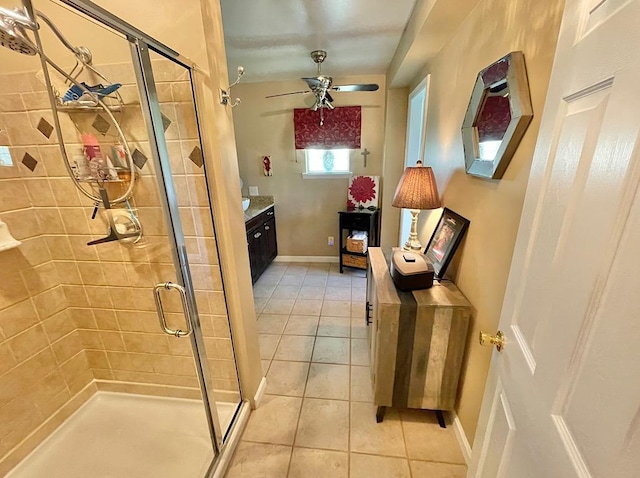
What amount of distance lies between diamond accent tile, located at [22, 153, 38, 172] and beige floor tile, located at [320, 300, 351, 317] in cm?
229

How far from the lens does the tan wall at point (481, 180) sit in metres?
0.94

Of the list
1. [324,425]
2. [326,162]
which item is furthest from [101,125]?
[326,162]

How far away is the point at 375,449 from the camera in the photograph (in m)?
1.46

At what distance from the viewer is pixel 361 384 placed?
6.15 ft

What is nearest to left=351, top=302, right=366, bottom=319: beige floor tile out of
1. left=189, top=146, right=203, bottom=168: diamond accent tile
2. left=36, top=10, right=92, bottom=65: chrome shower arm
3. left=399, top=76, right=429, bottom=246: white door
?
left=399, top=76, right=429, bottom=246: white door

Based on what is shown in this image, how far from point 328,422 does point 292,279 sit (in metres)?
1.98

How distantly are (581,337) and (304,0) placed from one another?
2.10 meters

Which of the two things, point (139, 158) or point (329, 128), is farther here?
point (329, 128)

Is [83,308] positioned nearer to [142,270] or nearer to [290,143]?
[142,270]

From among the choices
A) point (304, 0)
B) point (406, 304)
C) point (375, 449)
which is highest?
point (304, 0)

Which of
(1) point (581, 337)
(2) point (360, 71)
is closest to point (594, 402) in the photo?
(1) point (581, 337)

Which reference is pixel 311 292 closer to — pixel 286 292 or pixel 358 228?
pixel 286 292

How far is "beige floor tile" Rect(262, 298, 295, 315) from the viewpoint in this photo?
2763mm

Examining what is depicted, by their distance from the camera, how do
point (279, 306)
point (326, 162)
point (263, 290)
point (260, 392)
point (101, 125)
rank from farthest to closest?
1. point (326, 162)
2. point (263, 290)
3. point (279, 306)
4. point (260, 392)
5. point (101, 125)
